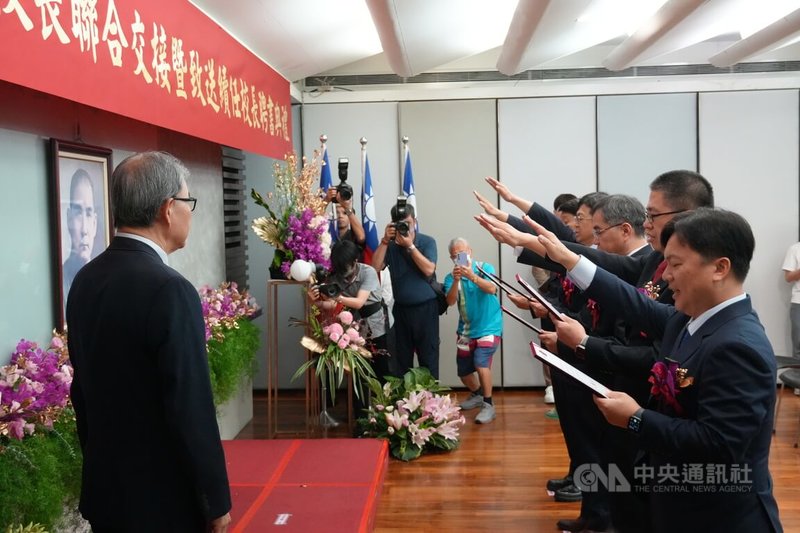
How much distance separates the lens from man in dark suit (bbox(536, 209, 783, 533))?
161cm

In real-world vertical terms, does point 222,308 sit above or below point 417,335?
above

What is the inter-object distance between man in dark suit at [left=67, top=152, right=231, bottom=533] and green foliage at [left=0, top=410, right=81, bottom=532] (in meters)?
0.43

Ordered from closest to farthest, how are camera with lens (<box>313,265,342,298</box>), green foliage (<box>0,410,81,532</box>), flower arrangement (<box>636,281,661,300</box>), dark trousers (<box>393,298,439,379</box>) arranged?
green foliage (<box>0,410,81,532</box>)
flower arrangement (<box>636,281,661,300</box>)
camera with lens (<box>313,265,342,298</box>)
dark trousers (<box>393,298,439,379</box>)

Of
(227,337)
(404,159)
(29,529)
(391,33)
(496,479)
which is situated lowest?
(496,479)

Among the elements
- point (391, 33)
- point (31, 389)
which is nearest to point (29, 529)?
point (31, 389)

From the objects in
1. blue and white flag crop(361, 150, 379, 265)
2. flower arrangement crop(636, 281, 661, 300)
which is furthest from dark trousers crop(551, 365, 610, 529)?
blue and white flag crop(361, 150, 379, 265)

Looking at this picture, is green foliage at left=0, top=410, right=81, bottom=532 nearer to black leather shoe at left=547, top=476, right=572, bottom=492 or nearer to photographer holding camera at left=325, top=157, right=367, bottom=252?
black leather shoe at left=547, top=476, right=572, bottom=492

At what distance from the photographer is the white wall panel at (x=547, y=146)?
20.0 ft

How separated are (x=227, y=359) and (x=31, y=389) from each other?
1.76 metres

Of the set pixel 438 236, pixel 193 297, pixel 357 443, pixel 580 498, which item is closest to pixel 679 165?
pixel 438 236

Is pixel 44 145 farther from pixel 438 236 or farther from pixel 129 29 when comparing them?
pixel 438 236

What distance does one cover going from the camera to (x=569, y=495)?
12.2 ft

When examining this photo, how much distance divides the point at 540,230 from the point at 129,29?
158cm

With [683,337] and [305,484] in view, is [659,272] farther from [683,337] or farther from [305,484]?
[305,484]
